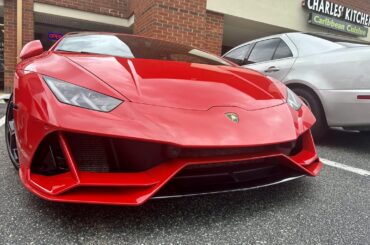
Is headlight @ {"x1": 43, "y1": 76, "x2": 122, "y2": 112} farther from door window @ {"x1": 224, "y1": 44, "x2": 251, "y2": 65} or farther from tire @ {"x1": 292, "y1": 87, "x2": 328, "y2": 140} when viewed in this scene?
door window @ {"x1": 224, "y1": 44, "x2": 251, "y2": 65}

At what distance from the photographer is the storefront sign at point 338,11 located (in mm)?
9002

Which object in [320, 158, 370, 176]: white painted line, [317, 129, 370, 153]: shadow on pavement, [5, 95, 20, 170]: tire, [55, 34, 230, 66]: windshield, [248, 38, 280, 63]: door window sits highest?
[55, 34, 230, 66]: windshield

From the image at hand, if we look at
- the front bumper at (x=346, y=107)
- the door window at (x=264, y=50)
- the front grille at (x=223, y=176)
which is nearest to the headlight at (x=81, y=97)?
the front grille at (x=223, y=176)

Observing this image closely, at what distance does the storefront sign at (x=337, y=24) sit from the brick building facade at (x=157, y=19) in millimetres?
251

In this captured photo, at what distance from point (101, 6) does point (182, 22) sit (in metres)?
3.55

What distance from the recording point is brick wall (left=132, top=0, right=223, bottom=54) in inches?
271

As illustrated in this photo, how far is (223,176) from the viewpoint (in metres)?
1.71

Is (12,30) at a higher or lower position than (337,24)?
lower

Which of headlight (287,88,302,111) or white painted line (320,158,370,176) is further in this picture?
white painted line (320,158,370,176)

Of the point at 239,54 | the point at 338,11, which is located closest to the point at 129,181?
the point at 239,54

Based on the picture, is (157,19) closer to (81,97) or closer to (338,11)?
(81,97)

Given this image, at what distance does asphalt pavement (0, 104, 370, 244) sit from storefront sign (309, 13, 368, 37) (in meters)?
7.94

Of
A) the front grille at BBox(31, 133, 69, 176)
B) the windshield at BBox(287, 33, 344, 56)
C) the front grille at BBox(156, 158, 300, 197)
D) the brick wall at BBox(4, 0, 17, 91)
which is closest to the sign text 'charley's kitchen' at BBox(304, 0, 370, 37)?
the windshield at BBox(287, 33, 344, 56)

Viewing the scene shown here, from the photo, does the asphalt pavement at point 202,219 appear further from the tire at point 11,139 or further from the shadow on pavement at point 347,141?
the shadow on pavement at point 347,141
